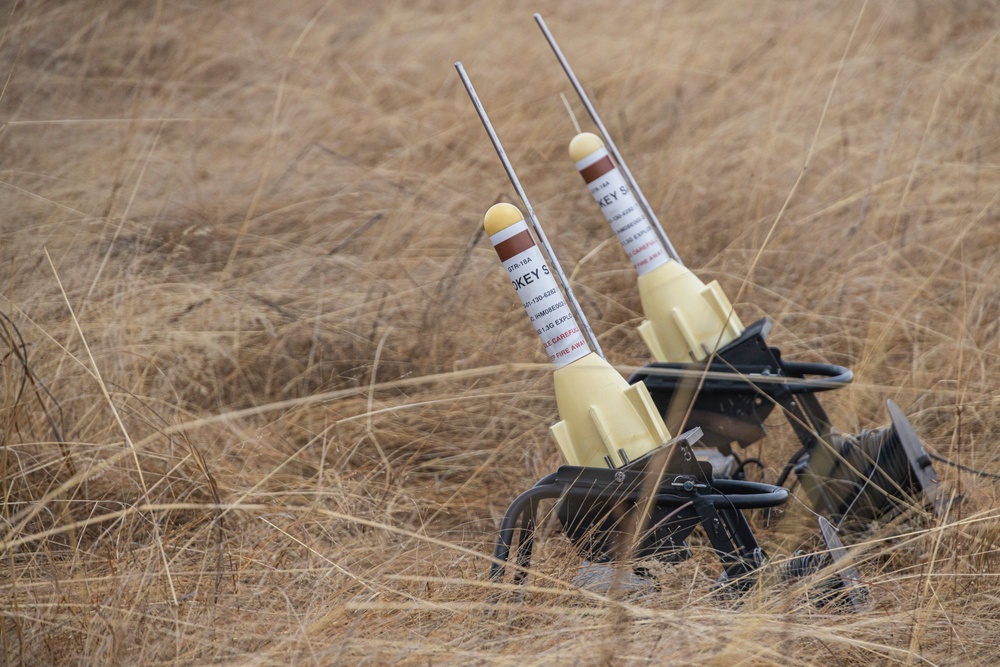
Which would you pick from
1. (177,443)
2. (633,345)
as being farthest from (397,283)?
(177,443)

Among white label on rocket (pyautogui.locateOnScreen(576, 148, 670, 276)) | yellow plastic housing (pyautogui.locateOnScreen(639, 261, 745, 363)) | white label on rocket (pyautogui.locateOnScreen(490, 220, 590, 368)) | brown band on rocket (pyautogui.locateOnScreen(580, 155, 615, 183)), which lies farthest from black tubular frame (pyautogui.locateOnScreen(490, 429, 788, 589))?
brown band on rocket (pyautogui.locateOnScreen(580, 155, 615, 183))

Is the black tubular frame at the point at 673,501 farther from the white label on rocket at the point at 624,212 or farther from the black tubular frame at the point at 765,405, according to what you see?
the white label on rocket at the point at 624,212

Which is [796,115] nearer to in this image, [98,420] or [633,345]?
[633,345]

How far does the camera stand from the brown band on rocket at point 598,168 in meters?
1.52

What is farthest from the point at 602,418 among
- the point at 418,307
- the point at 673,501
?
the point at 418,307

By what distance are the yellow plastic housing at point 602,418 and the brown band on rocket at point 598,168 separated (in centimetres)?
40

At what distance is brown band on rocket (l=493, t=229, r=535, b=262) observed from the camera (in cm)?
126

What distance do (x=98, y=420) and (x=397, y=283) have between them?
2.84 ft

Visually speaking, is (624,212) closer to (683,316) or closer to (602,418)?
(683,316)

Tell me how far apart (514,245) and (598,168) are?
0.35 m

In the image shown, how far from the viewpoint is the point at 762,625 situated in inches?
43.3

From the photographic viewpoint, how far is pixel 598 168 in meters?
1.52

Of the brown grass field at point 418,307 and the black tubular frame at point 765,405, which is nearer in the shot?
the brown grass field at point 418,307

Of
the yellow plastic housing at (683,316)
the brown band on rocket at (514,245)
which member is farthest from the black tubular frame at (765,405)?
the brown band on rocket at (514,245)
